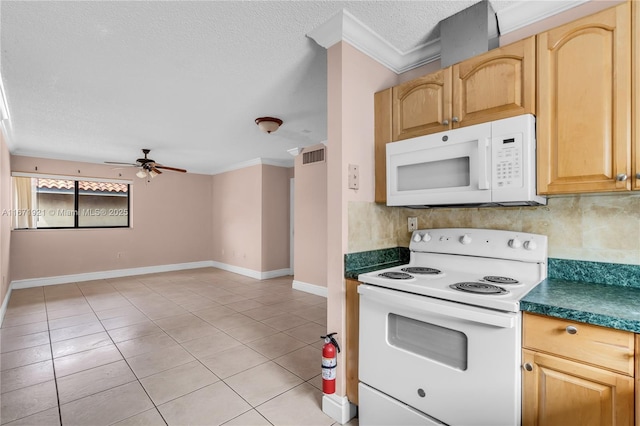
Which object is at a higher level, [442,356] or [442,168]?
[442,168]

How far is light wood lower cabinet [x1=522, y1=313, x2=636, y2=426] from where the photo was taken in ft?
3.62

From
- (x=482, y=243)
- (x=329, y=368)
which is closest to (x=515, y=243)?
(x=482, y=243)

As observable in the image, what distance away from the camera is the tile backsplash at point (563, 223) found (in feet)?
5.14

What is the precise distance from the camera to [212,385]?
7.75 ft

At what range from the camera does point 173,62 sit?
235 cm

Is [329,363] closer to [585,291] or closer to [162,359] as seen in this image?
[585,291]

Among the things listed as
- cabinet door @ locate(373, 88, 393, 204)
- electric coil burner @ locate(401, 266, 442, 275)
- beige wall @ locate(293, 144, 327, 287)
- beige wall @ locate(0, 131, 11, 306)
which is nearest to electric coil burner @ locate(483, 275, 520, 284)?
electric coil burner @ locate(401, 266, 442, 275)

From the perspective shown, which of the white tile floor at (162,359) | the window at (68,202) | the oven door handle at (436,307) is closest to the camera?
the oven door handle at (436,307)

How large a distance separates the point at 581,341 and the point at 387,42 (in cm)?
193

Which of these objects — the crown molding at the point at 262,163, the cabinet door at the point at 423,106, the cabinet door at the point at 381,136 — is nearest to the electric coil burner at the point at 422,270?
the cabinet door at the point at 381,136

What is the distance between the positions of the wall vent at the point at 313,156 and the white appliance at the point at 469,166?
10.0 ft

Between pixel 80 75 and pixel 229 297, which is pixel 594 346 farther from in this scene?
pixel 229 297

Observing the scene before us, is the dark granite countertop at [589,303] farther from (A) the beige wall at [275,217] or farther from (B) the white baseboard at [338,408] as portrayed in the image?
(A) the beige wall at [275,217]

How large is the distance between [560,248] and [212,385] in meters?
2.49
